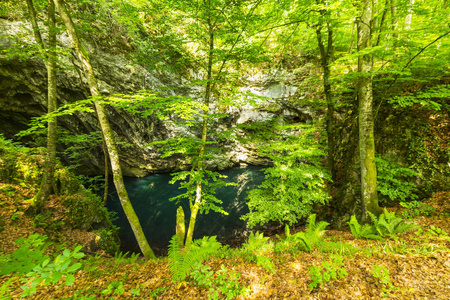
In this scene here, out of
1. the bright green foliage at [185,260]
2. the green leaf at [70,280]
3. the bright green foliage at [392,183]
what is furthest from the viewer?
the bright green foliage at [392,183]

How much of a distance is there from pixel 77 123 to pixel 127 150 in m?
3.96

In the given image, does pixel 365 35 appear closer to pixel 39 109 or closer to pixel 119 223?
pixel 119 223

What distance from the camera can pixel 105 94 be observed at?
9.86 m

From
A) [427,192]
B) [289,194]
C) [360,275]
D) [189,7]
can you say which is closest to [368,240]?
[360,275]

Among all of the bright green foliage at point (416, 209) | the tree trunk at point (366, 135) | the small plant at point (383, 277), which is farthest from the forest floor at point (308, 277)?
the tree trunk at point (366, 135)

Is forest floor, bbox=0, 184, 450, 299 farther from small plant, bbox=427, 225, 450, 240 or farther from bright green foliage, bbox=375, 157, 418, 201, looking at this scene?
bright green foliage, bbox=375, 157, 418, 201

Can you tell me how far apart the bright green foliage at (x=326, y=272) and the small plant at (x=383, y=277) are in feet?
1.52

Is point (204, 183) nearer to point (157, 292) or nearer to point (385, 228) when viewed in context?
point (157, 292)

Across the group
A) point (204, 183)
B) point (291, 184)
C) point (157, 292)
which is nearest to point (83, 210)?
point (204, 183)

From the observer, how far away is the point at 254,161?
19.9 metres

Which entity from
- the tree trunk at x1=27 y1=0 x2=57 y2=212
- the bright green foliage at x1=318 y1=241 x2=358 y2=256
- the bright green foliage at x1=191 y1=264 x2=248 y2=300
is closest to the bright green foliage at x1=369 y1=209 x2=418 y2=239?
the bright green foliage at x1=318 y1=241 x2=358 y2=256

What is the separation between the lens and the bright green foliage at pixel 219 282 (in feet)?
8.54

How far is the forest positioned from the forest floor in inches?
1.2

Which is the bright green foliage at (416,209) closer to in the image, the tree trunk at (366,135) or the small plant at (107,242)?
the tree trunk at (366,135)
